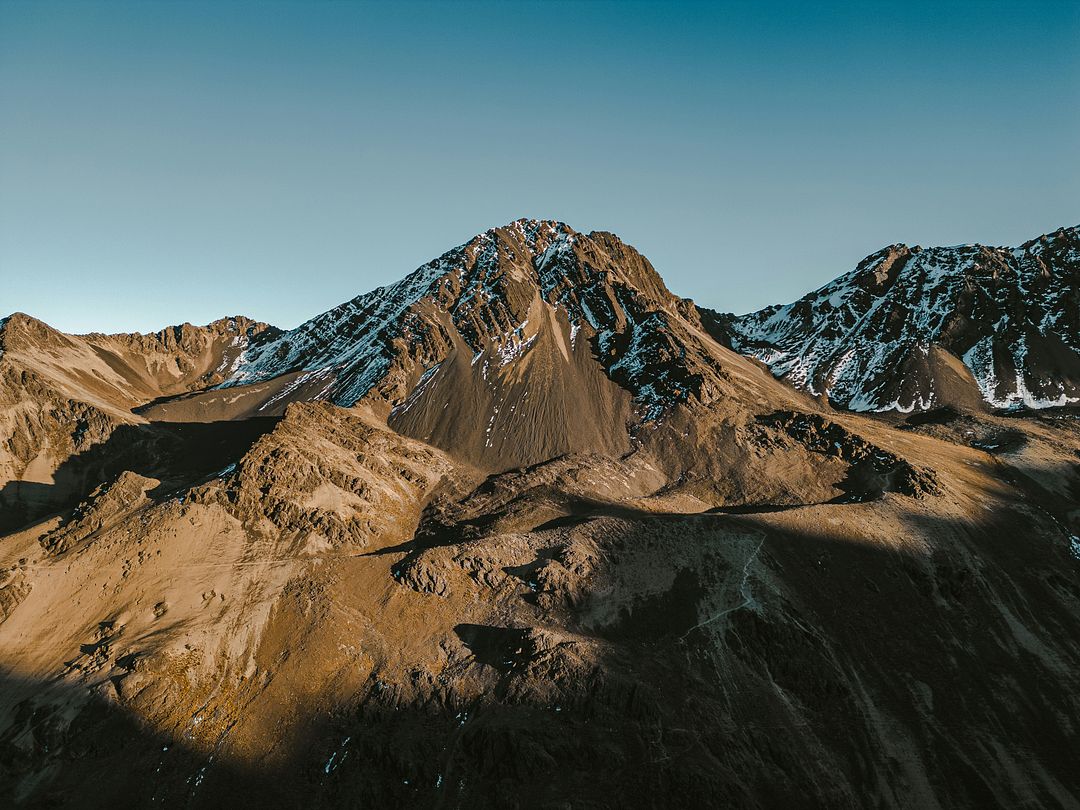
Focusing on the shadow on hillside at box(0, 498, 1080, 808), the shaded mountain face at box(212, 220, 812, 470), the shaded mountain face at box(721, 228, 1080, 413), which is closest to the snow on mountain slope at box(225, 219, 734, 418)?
the shaded mountain face at box(212, 220, 812, 470)

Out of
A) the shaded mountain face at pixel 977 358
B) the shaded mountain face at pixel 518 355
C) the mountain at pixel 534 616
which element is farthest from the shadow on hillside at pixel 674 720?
the shaded mountain face at pixel 977 358

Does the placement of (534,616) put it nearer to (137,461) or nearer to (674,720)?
(674,720)

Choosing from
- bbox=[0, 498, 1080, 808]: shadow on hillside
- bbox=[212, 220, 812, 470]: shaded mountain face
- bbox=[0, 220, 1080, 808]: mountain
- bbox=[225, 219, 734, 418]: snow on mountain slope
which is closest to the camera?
bbox=[0, 498, 1080, 808]: shadow on hillside

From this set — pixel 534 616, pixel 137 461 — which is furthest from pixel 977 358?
pixel 137 461

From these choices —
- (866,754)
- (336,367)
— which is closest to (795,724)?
(866,754)

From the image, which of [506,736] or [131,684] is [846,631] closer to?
[506,736]

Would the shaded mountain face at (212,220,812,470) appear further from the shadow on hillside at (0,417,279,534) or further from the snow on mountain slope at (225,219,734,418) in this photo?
the shadow on hillside at (0,417,279,534)
